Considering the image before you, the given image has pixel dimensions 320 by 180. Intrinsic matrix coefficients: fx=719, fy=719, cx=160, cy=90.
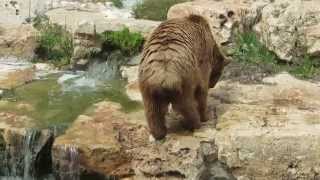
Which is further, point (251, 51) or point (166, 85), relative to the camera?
point (251, 51)

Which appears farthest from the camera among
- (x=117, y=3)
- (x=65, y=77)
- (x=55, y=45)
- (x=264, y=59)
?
(x=117, y=3)

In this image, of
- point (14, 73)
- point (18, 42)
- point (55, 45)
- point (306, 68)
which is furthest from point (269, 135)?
point (18, 42)

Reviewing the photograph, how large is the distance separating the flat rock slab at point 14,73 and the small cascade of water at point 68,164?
2.53m

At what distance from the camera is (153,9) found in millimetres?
13812

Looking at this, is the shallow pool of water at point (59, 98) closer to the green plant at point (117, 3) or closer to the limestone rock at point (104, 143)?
the limestone rock at point (104, 143)

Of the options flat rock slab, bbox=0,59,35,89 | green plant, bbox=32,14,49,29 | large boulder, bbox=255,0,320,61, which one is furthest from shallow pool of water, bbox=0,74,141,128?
green plant, bbox=32,14,49,29

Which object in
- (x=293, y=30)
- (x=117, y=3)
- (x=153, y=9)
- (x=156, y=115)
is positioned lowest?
(x=117, y=3)

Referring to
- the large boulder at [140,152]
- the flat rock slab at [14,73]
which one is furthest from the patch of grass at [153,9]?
the large boulder at [140,152]

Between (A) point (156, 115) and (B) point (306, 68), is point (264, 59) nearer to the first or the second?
(B) point (306, 68)

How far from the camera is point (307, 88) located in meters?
9.63

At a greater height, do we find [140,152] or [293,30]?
[293,30]

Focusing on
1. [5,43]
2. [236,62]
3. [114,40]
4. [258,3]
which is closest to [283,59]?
[236,62]

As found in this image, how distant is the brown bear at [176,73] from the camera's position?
7.43 meters

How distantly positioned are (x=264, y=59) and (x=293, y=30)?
25.3 inches
